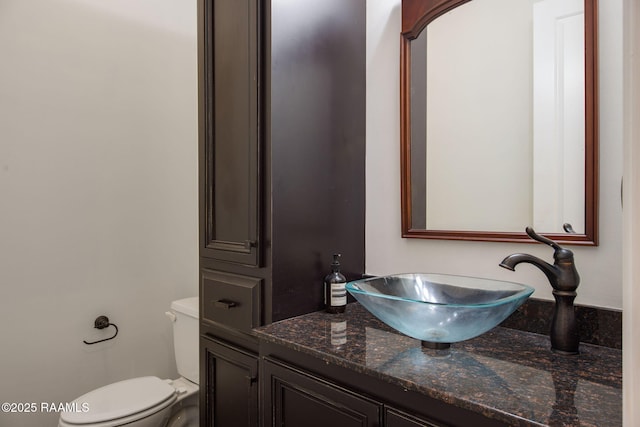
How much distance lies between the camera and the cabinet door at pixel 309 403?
0.92m

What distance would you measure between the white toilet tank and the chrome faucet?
1536 mm

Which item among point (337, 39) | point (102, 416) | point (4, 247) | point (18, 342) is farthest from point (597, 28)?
point (18, 342)

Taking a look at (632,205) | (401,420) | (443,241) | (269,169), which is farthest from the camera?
(443,241)

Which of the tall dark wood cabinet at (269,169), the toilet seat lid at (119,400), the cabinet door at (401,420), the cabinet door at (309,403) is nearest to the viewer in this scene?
the cabinet door at (401,420)

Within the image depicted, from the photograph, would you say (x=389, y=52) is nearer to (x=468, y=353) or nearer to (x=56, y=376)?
(x=468, y=353)

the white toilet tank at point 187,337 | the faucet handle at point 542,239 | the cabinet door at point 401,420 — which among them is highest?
the faucet handle at point 542,239

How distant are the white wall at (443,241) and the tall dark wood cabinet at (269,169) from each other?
53mm

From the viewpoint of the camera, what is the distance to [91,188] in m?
2.12

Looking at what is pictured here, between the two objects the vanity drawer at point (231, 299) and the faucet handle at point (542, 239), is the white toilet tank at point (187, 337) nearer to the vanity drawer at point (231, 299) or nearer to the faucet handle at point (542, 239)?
the vanity drawer at point (231, 299)

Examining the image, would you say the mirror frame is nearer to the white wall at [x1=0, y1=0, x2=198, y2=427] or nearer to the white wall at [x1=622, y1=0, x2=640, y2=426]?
the white wall at [x1=622, y1=0, x2=640, y2=426]

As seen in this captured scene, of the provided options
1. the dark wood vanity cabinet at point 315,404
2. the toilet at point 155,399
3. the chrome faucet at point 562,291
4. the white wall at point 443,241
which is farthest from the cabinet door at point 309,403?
the toilet at point 155,399

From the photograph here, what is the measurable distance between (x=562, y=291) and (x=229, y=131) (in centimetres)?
115

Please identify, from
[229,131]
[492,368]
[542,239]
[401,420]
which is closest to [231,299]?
[229,131]

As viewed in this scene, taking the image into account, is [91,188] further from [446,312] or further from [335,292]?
[446,312]
